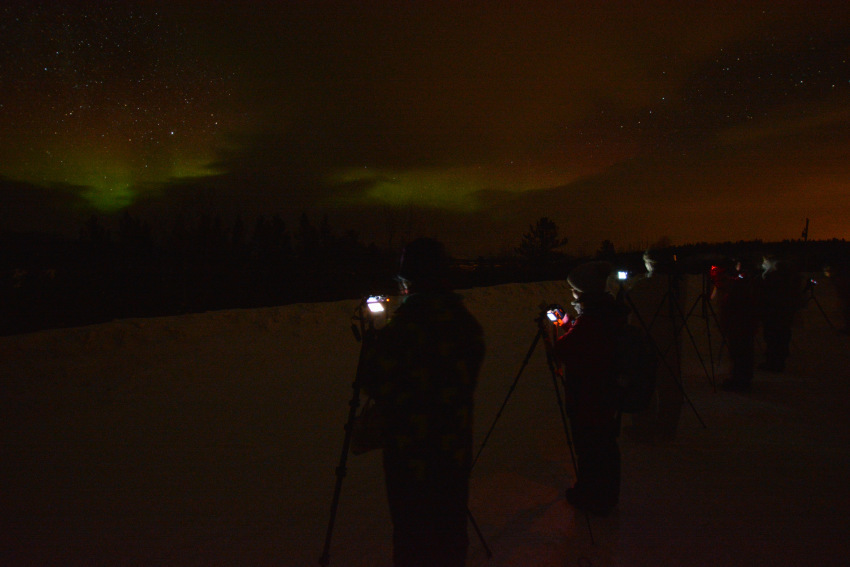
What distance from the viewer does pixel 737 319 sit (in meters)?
5.46

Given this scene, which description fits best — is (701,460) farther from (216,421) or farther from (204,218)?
(204,218)

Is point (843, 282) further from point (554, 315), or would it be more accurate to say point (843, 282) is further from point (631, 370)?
point (554, 315)

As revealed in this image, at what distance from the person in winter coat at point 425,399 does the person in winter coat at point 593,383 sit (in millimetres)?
1139

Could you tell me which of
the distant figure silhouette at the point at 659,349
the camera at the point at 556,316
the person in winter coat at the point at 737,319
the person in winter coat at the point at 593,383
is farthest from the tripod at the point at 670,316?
the person in winter coat at the point at 737,319

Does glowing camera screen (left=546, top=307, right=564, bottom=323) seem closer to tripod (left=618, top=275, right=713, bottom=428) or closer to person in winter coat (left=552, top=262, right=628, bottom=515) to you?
person in winter coat (left=552, top=262, right=628, bottom=515)

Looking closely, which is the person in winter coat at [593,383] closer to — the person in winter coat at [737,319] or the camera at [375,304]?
the camera at [375,304]

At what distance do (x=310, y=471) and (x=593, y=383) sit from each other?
2427 mm

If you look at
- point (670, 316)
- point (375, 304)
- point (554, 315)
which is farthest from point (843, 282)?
point (375, 304)

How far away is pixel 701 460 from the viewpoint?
382 centimetres

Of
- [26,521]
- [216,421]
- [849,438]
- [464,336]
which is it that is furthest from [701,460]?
[26,521]

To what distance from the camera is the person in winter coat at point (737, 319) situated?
5430mm

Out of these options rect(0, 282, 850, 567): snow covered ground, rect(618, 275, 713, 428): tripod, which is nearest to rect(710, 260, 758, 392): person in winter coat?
rect(0, 282, 850, 567): snow covered ground

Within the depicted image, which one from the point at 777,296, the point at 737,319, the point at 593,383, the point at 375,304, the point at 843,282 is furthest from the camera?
the point at 843,282

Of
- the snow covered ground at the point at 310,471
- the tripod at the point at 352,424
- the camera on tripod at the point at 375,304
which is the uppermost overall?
the camera on tripod at the point at 375,304
